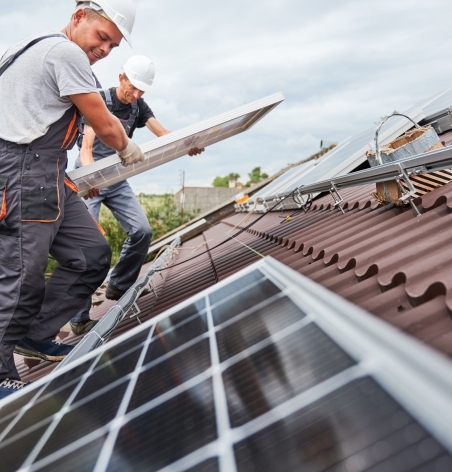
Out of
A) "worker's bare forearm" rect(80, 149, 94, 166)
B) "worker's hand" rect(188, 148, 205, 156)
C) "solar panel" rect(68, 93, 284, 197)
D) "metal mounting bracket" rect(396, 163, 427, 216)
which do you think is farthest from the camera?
"worker's hand" rect(188, 148, 205, 156)

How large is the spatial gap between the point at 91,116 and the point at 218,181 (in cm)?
10224

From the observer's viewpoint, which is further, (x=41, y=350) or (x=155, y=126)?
(x=155, y=126)

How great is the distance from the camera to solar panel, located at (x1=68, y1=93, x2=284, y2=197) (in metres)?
4.24

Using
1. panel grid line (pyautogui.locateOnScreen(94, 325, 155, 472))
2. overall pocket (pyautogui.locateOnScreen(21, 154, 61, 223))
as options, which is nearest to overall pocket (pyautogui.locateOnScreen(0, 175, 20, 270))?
overall pocket (pyautogui.locateOnScreen(21, 154, 61, 223))

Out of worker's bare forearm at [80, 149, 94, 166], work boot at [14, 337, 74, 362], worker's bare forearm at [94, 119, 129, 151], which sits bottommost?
work boot at [14, 337, 74, 362]

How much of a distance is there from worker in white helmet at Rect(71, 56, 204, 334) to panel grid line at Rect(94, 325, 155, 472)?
11.5ft

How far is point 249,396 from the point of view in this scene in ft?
4.50

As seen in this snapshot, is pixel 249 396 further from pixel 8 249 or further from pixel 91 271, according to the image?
pixel 91 271

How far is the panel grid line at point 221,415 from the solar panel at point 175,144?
2655mm

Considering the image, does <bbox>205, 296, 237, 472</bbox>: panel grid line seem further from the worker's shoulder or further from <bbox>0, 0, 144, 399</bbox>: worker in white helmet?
the worker's shoulder

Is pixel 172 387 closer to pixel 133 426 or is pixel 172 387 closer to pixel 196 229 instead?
pixel 133 426

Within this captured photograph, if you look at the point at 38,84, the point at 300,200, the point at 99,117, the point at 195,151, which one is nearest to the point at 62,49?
the point at 38,84

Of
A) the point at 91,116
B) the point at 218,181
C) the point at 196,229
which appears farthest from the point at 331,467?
the point at 218,181

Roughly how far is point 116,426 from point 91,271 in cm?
242
